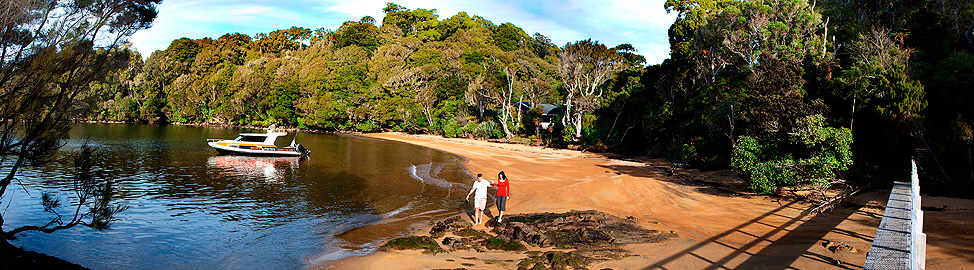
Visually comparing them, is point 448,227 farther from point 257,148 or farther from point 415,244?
point 257,148

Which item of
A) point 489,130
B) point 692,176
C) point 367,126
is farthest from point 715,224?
point 367,126

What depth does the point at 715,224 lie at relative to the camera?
38.3 feet

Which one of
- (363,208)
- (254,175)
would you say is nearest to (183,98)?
(254,175)

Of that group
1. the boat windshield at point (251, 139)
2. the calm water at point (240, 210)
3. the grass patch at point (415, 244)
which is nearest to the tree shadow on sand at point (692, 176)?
the calm water at point (240, 210)

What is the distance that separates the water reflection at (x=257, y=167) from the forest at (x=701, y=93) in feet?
21.4

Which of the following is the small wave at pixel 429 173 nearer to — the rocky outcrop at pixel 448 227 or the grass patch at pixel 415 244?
the rocky outcrop at pixel 448 227

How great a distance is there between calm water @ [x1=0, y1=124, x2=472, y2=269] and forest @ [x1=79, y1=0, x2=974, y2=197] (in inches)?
138

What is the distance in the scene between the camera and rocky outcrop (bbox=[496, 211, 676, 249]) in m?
10.2

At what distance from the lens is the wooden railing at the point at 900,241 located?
4.78 m

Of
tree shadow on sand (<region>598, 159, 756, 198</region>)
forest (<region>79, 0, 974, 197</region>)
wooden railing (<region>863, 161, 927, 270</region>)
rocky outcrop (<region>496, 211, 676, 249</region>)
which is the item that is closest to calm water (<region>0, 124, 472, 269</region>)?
rocky outcrop (<region>496, 211, 676, 249</region>)

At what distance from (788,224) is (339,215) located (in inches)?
453

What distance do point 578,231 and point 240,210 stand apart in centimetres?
999

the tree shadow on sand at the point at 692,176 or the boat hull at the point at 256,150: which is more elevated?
the tree shadow on sand at the point at 692,176

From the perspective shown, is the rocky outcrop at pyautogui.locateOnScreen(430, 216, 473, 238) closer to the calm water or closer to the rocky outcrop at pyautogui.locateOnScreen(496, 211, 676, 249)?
the rocky outcrop at pyautogui.locateOnScreen(496, 211, 676, 249)
